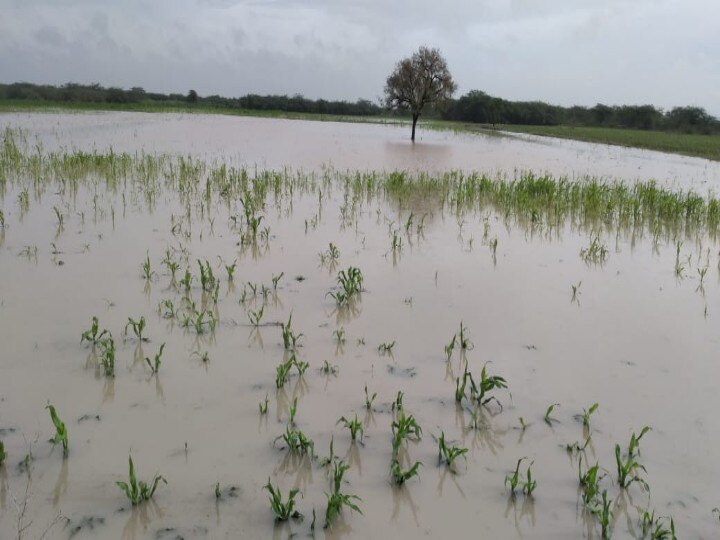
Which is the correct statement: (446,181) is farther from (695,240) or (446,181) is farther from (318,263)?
(318,263)

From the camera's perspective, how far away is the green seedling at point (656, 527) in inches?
73.8

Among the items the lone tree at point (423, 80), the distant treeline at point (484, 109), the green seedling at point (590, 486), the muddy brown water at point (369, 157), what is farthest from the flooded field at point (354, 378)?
the distant treeline at point (484, 109)

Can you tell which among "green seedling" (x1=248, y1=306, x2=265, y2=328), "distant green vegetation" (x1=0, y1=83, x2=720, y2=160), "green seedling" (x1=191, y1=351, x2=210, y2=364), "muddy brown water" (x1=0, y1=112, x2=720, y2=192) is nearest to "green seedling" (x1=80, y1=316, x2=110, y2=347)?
"green seedling" (x1=191, y1=351, x2=210, y2=364)

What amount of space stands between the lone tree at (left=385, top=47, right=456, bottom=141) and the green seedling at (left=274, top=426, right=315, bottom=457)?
2232 centimetres

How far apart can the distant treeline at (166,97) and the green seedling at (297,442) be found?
44.1m

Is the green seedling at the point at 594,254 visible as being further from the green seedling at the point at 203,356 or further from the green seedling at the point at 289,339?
the green seedling at the point at 203,356

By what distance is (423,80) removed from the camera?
23.6 meters

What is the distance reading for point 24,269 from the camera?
448cm

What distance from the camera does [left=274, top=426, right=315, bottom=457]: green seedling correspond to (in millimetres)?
2266

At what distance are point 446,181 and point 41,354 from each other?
823cm

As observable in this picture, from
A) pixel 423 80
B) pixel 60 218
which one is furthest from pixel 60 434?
pixel 423 80

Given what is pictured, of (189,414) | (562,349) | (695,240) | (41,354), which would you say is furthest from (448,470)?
(695,240)

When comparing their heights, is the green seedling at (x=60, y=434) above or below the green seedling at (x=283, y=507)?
above

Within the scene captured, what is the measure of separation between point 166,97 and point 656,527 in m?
92.1
